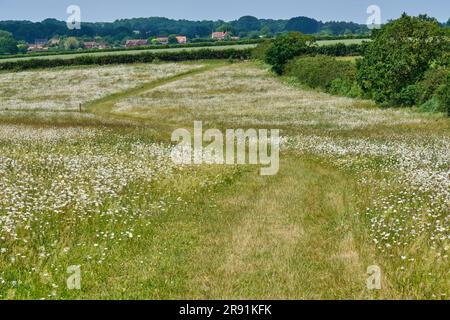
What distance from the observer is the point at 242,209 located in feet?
47.6

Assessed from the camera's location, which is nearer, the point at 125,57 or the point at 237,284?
the point at 237,284

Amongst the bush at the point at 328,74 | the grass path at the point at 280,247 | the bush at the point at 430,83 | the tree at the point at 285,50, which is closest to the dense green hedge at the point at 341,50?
the tree at the point at 285,50

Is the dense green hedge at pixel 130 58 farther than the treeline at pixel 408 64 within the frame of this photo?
Yes

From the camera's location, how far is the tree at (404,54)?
44.6m

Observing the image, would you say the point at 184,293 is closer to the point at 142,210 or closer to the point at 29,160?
the point at 142,210

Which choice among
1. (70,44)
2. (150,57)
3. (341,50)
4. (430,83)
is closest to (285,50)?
(341,50)

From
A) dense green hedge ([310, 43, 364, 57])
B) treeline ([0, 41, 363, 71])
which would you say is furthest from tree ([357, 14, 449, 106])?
dense green hedge ([310, 43, 364, 57])

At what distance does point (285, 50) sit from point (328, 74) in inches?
797

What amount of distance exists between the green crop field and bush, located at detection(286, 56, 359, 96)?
29.2m

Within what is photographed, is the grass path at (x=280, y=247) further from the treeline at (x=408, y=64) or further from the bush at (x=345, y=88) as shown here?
the bush at (x=345, y=88)

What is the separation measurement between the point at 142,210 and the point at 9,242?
3984 mm

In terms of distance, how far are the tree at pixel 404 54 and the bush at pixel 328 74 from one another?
29.8 ft

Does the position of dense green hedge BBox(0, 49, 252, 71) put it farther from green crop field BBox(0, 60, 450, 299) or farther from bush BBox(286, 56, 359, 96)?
green crop field BBox(0, 60, 450, 299)
